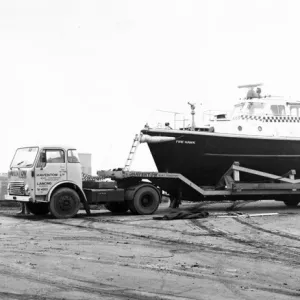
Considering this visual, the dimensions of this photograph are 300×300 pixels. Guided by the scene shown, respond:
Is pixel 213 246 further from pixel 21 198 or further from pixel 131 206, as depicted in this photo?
pixel 21 198

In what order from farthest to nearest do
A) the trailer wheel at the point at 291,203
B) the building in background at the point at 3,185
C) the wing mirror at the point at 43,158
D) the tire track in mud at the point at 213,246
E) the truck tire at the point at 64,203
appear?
the building in background at the point at 3,185 < the trailer wheel at the point at 291,203 < the wing mirror at the point at 43,158 < the truck tire at the point at 64,203 < the tire track in mud at the point at 213,246

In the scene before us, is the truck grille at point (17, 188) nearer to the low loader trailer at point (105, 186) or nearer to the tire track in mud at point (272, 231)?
the low loader trailer at point (105, 186)

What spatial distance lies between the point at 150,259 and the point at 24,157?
9318 millimetres

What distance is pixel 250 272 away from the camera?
358 inches

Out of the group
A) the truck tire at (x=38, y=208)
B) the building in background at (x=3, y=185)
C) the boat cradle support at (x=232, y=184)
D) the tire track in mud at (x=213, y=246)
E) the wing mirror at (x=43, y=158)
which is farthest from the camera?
the building in background at (x=3, y=185)

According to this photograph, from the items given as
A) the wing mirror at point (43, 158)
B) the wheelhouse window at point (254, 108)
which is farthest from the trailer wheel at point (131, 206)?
the wheelhouse window at point (254, 108)

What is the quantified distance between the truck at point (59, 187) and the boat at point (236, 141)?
1921mm

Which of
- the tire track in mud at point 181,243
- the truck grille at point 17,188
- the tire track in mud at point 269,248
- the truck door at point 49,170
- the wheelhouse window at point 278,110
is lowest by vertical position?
the tire track in mud at point 269,248

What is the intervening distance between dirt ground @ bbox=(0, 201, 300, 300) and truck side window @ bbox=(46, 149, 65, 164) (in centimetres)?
221

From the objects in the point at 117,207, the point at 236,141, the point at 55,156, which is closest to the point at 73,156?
A: the point at 55,156

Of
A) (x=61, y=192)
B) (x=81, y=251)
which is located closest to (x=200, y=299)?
(x=81, y=251)

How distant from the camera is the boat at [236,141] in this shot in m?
20.8

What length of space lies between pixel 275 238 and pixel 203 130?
862 centimetres

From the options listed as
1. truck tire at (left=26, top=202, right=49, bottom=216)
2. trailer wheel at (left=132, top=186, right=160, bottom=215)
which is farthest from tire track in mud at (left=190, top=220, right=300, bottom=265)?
truck tire at (left=26, top=202, right=49, bottom=216)
